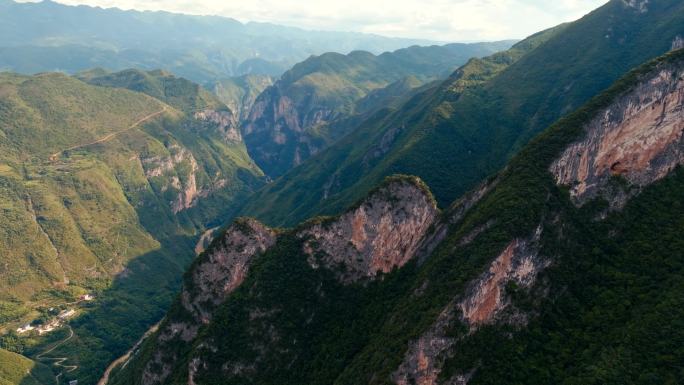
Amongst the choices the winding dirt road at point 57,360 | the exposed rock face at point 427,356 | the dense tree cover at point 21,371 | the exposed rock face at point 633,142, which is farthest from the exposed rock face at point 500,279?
the winding dirt road at point 57,360

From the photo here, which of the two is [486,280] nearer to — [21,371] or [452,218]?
[452,218]

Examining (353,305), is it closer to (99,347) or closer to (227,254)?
(227,254)

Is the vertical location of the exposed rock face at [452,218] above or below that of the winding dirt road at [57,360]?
above

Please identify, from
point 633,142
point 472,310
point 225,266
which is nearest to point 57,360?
point 225,266

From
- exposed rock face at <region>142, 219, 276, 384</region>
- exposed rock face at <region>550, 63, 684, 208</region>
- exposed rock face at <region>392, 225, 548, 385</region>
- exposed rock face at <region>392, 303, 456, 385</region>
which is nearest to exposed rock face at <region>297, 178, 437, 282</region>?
exposed rock face at <region>142, 219, 276, 384</region>

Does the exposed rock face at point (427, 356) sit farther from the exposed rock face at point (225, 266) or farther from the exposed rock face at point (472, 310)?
the exposed rock face at point (225, 266)

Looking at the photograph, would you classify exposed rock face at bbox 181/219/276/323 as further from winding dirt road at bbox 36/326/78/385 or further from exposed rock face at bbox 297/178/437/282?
winding dirt road at bbox 36/326/78/385

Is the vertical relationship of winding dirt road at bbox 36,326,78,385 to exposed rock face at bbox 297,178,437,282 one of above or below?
below
